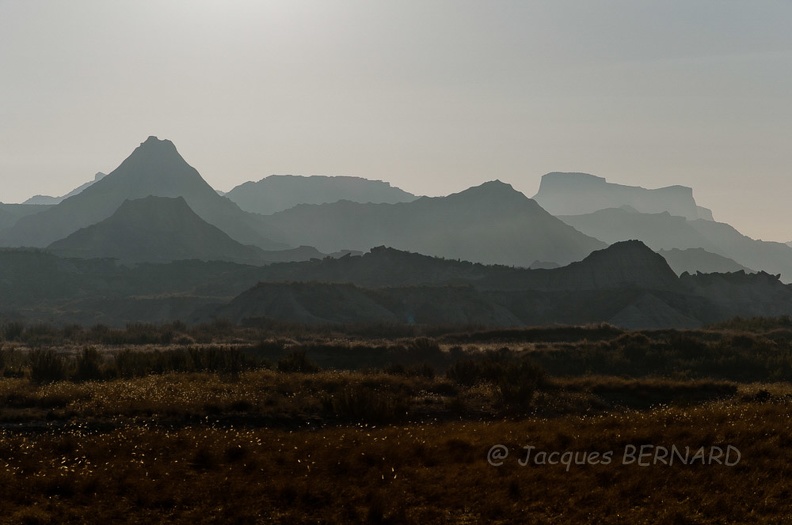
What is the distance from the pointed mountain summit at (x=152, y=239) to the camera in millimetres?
164500

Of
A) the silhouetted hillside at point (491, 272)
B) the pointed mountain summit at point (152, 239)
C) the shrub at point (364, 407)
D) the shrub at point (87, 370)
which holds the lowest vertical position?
the shrub at point (87, 370)

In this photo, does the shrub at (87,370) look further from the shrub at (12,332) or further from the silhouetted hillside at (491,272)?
the silhouetted hillside at (491,272)

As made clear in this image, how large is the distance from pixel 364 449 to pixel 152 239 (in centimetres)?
16846

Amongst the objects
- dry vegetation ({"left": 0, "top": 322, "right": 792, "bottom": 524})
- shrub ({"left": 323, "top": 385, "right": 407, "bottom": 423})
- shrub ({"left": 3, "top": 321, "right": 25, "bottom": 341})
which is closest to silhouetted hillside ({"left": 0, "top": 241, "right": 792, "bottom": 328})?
shrub ({"left": 3, "top": 321, "right": 25, "bottom": 341})

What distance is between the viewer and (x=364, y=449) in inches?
531

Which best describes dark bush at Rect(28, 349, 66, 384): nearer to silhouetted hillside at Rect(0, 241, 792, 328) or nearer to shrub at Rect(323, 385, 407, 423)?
shrub at Rect(323, 385, 407, 423)

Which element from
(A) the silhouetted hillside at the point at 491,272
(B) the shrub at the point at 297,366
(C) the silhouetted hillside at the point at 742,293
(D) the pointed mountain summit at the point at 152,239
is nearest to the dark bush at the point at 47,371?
(B) the shrub at the point at 297,366

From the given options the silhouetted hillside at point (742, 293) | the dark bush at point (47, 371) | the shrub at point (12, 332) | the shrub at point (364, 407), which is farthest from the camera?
the silhouetted hillside at point (742, 293)

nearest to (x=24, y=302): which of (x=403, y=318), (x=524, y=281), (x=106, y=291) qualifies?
(x=106, y=291)

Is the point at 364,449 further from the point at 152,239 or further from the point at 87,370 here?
the point at 152,239

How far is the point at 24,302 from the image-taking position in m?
120

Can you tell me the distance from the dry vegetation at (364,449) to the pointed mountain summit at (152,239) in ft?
482

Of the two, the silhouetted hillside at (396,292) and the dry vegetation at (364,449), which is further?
the silhouetted hillside at (396,292)

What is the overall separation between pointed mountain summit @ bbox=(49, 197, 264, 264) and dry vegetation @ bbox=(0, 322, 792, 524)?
482ft
